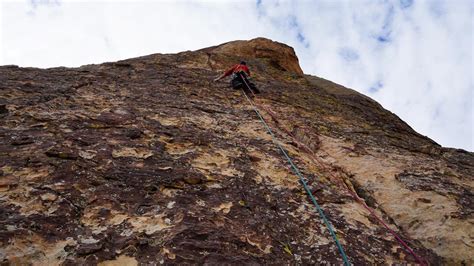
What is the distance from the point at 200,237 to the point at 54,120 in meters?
3.28

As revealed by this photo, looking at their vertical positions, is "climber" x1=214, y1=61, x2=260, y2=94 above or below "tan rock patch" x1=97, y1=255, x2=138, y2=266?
above

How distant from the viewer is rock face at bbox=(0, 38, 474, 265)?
351 centimetres

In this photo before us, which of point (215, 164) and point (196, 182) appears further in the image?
point (215, 164)

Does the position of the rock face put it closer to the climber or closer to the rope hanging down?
the rope hanging down

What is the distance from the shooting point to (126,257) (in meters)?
3.28

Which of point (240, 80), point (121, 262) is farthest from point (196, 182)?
point (240, 80)

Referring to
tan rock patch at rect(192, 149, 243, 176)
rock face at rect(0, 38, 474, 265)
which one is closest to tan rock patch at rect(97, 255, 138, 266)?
rock face at rect(0, 38, 474, 265)

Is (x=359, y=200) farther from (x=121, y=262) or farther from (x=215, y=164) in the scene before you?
(x=121, y=262)

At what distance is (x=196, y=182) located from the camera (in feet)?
15.2

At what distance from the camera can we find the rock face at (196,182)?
3.51 metres

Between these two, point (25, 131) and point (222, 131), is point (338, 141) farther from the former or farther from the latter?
point (25, 131)

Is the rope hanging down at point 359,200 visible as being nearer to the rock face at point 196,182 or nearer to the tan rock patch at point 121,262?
the rock face at point 196,182

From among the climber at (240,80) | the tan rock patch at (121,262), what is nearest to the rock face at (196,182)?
the tan rock patch at (121,262)

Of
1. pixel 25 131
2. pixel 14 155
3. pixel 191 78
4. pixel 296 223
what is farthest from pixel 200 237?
pixel 191 78
